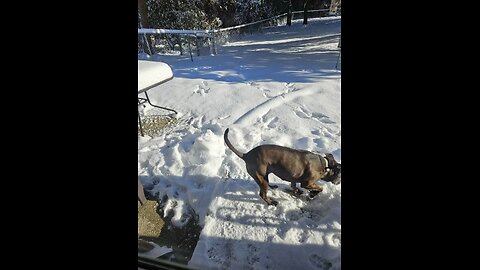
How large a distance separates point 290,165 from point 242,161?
2.26ft

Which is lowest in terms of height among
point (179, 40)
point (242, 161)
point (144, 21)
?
point (242, 161)

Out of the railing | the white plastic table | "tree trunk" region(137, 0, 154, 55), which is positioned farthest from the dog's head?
"tree trunk" region(137, 0, 154, 55)

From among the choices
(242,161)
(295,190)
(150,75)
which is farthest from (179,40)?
(295,190)

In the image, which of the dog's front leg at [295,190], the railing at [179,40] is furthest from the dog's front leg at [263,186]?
the railing at [179,40]

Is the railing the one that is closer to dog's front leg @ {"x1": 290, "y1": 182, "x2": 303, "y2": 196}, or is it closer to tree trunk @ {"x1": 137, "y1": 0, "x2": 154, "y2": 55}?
tree trunk @ {"x1": 137, "y1": 0, "x2": 154, "y2": 55}

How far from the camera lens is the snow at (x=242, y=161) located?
1.52m

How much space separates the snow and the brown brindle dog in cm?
19

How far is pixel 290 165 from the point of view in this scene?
1654 millimetres

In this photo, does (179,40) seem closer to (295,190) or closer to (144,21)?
(144,21)

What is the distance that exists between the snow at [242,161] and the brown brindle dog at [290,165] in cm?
19

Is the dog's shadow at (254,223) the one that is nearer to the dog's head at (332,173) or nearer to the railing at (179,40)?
the dog's head at (332,173)
